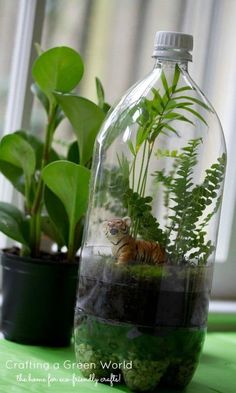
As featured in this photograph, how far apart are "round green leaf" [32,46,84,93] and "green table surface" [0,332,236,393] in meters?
0.38

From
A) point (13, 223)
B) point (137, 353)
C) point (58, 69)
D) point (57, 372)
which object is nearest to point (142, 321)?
point (137, 353)

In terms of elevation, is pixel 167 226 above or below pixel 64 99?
below

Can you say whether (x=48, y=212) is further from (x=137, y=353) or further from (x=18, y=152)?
(x=137, y=353)

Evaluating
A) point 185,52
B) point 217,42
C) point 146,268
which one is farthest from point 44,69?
point 217,42

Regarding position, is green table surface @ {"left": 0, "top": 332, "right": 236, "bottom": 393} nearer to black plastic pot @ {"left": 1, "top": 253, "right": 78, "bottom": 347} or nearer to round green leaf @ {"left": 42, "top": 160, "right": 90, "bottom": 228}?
black plastic pot @ {"left": 1, "top": 253, "right": 78, "bottom": 347}

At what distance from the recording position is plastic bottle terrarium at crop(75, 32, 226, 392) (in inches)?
42.3

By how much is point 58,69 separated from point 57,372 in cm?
42

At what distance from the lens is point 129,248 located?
3.52 ft

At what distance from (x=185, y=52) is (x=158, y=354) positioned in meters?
0.40

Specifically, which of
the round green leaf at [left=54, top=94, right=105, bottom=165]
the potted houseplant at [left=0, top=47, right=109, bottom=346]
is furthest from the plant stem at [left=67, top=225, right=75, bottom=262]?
the round green leaf at [left=54, top=94, right=105, bottom=165]

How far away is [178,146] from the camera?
113 centimetres

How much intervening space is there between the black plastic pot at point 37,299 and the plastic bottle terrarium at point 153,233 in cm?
10

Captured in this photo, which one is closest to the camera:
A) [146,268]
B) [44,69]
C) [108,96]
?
[146,268]

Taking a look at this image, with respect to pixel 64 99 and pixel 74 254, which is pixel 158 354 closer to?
pixel 74 254
